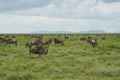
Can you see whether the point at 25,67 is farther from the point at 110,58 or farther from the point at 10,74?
the point at 110,58

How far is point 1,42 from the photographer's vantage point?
147ft

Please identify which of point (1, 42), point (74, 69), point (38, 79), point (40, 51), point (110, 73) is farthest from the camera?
point (1, 42)

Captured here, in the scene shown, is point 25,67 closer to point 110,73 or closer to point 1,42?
point 110,73

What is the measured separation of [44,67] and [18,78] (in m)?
3.76

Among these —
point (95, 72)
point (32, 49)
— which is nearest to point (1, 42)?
point (32, 49)

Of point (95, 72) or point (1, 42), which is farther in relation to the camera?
point (1, 42)

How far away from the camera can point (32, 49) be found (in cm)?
2512

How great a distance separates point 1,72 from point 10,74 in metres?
1.18

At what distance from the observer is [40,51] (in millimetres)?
24906

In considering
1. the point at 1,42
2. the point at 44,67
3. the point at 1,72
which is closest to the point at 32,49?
the point at 44,67

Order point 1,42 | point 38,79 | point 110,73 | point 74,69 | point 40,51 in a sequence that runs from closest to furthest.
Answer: point 38,79
point 110,73
point 74,69
point 40,51
point 1,42

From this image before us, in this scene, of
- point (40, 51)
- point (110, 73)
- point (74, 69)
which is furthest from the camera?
point (40, 51)

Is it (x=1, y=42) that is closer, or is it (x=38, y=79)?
(x=38, y=79)

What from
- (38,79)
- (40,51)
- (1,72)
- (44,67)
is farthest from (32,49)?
(38,79)
